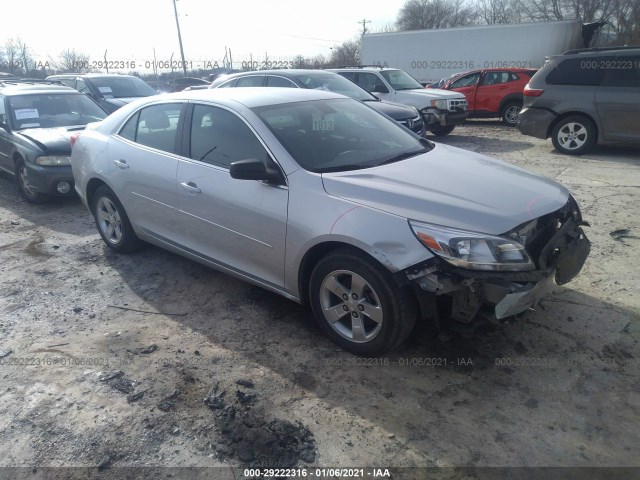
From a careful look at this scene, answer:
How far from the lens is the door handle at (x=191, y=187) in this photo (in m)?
3.83

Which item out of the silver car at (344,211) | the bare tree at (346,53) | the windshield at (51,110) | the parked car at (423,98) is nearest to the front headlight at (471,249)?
the silver car at (344,211)

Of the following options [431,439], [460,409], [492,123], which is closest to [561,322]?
[460,409]

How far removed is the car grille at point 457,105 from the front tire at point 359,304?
30.7 ft

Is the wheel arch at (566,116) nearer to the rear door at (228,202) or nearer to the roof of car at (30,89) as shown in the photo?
the rear door at (228,202)

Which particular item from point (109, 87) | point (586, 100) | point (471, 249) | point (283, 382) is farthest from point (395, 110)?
point (109, 87)

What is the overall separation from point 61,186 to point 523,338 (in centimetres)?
632

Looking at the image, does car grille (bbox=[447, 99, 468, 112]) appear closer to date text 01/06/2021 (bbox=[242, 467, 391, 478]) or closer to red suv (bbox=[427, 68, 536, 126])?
red suv (bbox=[427, 68, 536, 126])

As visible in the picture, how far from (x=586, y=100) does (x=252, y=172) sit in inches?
308

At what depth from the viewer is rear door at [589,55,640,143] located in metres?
8.24

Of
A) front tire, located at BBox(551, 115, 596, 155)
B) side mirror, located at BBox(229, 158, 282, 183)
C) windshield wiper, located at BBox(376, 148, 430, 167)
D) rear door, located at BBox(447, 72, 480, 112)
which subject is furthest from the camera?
rear door, located at BBox(447, 72, 480, 112)

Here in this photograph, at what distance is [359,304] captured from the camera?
3.07 meters

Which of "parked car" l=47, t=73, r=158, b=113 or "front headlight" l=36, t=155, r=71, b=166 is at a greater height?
"parked car" l=47, t=73, r=158, b=113

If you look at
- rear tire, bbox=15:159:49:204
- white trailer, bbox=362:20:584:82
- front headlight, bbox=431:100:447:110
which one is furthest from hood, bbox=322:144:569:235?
white trailer, bbox=362:20:584:82

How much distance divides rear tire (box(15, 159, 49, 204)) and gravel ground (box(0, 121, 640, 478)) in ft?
9.26
